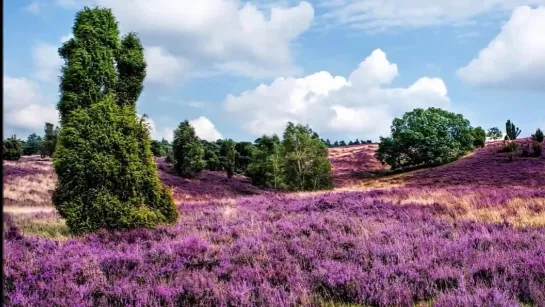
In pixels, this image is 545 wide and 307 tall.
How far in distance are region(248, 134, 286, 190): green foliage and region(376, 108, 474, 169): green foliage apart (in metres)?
17.3

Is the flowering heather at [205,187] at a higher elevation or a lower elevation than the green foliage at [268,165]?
lower

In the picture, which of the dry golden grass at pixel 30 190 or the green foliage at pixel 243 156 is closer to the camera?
the dry golden grass at pixel 30 190

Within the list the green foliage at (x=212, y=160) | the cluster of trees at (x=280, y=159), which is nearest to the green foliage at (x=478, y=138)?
the cluster of trees at (x=280, y=159)

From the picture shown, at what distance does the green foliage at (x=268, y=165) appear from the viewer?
6378 cm

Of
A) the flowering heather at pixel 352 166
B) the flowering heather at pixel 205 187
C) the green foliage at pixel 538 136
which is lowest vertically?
the flowering heather at pixel 205 187

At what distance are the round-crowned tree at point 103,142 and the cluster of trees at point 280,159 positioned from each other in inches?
1626

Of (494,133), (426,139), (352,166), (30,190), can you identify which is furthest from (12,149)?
(494,133)

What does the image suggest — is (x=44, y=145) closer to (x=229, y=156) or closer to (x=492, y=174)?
(x=229, y=156)

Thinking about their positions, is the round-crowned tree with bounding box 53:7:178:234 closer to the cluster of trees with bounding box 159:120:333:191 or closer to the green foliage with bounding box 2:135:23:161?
the cluster of trees with bounding box 159:120:333:191

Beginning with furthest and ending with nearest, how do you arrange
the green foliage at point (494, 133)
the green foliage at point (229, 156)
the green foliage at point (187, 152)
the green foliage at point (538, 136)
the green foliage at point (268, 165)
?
the green foliage at point (494, 133) < the green foliage at point (229, 156) < the green foliage at point (268, 165) < the green foliage at point (538, 136) < the green foliage at point (187, 152)

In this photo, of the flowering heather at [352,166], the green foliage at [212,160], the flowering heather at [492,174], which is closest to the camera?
the flowering heather at [492,174]

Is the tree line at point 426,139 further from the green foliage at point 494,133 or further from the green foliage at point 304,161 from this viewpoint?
the green foliage at point 494,133

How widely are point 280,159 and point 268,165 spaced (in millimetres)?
4447

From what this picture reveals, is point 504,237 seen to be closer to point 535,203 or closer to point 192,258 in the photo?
point 192,258
